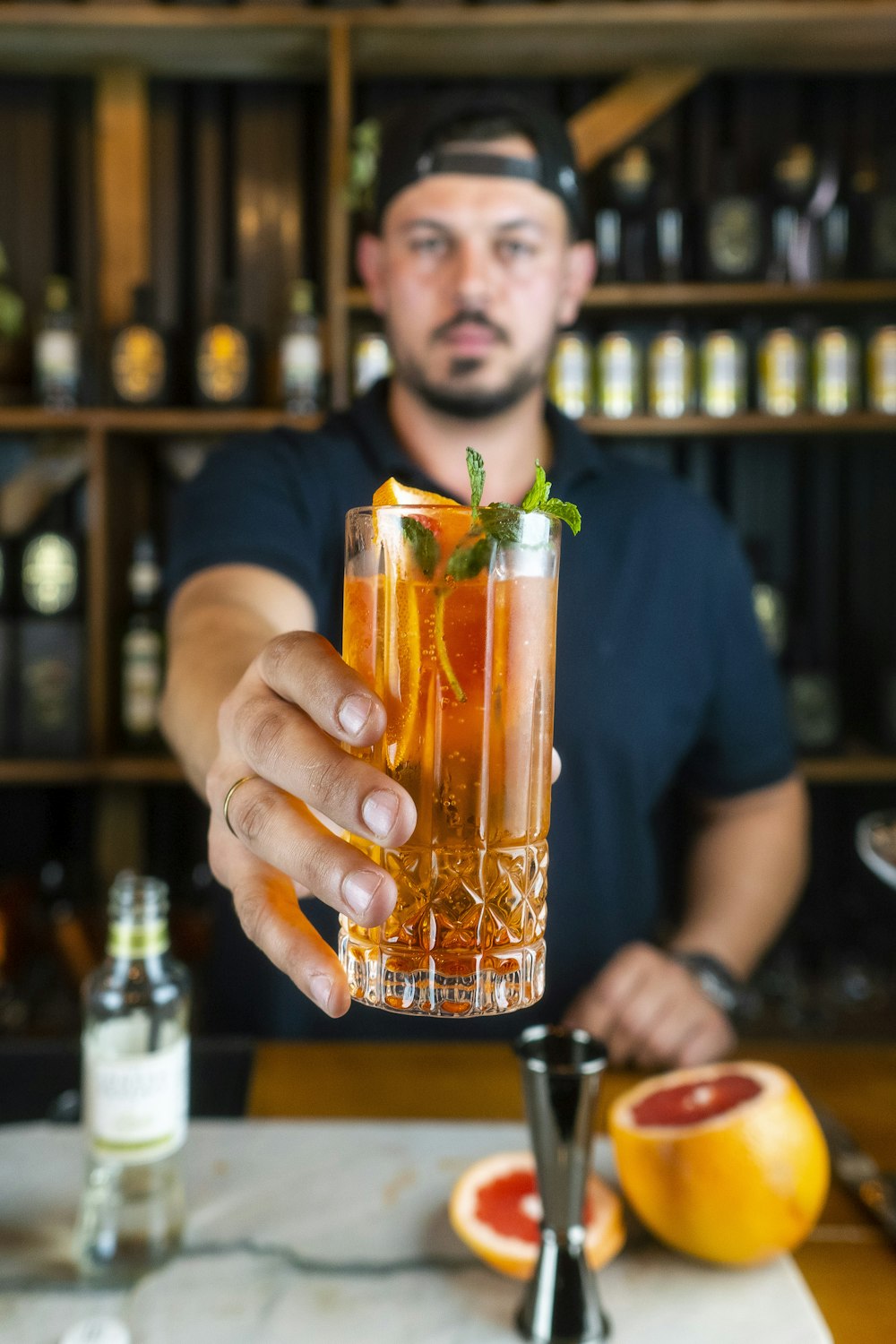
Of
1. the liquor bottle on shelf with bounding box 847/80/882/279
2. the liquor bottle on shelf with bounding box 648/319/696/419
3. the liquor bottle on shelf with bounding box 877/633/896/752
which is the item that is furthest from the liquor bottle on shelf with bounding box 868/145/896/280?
the liquor bottle on shelf with bounding box 877/633/896/752

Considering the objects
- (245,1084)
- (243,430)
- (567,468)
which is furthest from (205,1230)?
(243,430)

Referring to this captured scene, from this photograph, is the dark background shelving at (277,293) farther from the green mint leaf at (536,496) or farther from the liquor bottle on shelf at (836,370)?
the green mint leaf at (536,496)

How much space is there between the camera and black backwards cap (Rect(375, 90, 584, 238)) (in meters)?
1.68

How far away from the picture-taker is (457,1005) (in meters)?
0.65

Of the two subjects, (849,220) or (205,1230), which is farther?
(849,220)

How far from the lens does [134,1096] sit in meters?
0.95

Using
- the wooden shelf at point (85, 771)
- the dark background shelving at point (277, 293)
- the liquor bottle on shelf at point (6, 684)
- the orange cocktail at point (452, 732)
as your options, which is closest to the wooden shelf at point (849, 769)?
the dark background shelving at point (277, 293)

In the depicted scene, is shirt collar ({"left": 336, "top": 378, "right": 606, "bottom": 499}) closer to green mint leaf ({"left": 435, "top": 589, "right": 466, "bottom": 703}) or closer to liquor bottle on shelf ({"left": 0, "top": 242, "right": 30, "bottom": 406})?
green mint leaf ({"left": 435, "top": 589, "right": 466, "bottom": 703})

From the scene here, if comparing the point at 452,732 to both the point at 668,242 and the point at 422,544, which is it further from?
the point at 668,242

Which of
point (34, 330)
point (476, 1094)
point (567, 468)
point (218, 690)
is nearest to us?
point (218, 690)

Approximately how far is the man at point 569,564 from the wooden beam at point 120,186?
0.98 meters

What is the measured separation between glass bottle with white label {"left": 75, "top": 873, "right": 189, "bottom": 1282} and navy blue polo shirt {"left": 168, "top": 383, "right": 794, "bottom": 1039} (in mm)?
656

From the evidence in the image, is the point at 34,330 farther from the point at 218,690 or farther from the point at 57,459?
the point at 218,690

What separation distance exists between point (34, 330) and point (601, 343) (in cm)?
137
